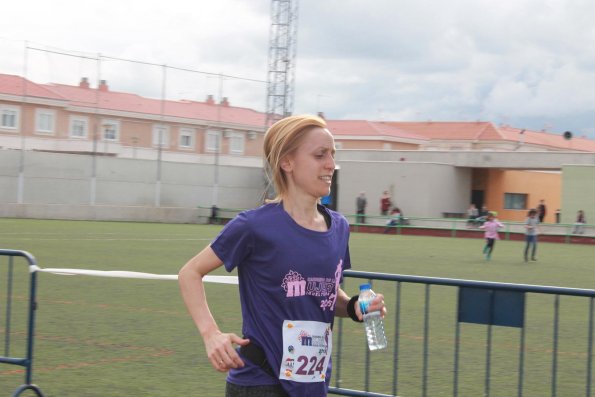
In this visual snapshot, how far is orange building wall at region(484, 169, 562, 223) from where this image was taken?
59.1 metres

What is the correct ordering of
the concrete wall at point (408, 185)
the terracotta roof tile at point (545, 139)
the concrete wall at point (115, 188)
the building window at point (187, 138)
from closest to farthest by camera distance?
the concrete wall at point (115, 188), the building window at point (187, 138), the concrete wall at point (408, 185), the terracotta roof tile at point (545, 139)

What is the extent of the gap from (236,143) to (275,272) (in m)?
50.3

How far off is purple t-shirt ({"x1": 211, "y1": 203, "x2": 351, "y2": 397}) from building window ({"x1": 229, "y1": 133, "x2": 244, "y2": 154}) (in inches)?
1932

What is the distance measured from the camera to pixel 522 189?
199ft

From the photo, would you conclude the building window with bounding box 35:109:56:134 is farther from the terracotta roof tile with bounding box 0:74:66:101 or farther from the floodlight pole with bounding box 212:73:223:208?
the floodlight pole with bounding box 212:73:223:208

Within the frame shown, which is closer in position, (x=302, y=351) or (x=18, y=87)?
(x=302, y=351)

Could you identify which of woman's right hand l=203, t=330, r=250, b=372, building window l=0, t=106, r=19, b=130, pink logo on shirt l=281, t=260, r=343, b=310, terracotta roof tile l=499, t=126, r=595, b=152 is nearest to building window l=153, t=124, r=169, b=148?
building window l=0, t=106, r=19, b=130

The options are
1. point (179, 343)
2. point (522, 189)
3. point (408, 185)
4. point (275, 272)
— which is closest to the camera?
point (275, 272)

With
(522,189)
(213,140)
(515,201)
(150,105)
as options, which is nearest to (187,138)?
(213,140)

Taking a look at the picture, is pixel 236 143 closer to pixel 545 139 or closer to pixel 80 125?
pixel 80 125

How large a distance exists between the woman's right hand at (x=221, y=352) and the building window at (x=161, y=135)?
154 ft

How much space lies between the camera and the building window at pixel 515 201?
196ft

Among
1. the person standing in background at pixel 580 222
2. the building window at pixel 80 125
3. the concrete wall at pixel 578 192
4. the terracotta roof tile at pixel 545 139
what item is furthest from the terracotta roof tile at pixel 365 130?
the building window at pixel 80 125

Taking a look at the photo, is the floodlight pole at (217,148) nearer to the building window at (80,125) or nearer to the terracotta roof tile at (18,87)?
the building window at (80,125)
